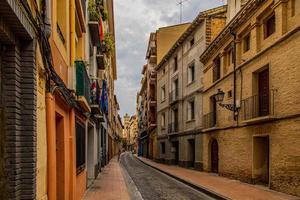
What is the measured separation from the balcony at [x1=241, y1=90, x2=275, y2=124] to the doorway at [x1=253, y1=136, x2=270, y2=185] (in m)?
0.93

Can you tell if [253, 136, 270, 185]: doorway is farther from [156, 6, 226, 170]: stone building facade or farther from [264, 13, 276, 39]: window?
[156, 6, 226, 170]: stone building facade

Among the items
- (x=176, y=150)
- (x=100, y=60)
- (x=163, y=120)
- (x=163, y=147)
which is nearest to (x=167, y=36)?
(x=163, y=120)

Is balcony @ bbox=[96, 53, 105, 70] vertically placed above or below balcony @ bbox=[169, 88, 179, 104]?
above

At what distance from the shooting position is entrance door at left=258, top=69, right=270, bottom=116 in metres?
14.9

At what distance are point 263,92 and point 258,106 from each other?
0.60 m

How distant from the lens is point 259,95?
15672 mm

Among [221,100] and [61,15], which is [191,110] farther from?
[61,15]

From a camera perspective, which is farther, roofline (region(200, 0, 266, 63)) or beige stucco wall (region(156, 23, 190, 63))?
beige stucco wall (region(156, 23, 190, 63))

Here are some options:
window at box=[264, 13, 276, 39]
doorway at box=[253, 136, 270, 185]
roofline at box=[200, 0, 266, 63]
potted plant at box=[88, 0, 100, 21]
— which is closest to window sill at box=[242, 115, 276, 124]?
doorway at box=[253, 136, 270, 185]

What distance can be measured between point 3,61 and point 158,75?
3648 centimetres

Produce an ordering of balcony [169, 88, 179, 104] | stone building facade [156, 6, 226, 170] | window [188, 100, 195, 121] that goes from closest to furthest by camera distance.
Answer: stone building facade [156, 6, 226, 170]
window [188, 100, 195, 121]
balcony [169, 88, 179, 104]

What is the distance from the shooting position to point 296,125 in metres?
12.4

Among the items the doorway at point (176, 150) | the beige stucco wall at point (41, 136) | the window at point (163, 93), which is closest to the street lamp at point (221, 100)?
the beige stucco wall at point (41, 136)

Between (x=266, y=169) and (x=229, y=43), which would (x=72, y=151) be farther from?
(x=229, y=43)
